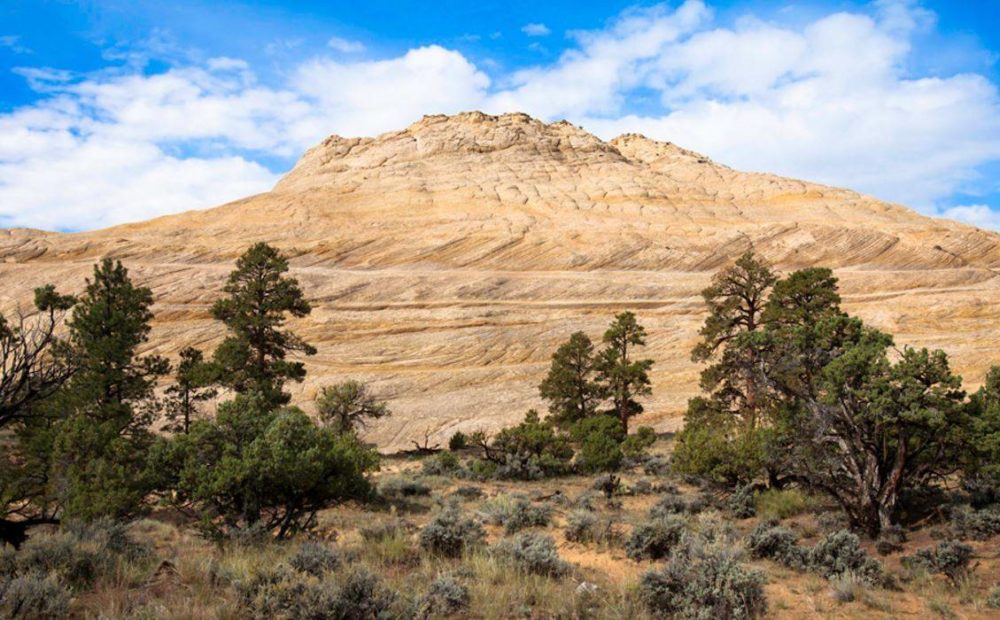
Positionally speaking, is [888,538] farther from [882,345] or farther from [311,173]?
[311,173]

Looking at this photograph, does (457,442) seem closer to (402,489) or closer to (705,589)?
(402,489)


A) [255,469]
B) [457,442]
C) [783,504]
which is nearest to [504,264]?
[457,442]

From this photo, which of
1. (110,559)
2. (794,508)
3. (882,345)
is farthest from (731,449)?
(110,559)

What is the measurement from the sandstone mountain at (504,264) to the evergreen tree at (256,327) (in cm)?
1512

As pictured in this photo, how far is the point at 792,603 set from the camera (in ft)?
30.1

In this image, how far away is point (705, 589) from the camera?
7371 millimetres

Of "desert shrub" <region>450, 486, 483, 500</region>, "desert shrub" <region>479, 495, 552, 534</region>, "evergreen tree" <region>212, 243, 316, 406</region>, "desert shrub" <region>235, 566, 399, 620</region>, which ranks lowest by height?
"desert shrub" <region>450, 486, 483, 500</region>

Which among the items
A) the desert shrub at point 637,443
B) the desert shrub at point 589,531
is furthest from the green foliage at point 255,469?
the desert shrub at point 637,443

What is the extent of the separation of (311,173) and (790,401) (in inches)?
4062

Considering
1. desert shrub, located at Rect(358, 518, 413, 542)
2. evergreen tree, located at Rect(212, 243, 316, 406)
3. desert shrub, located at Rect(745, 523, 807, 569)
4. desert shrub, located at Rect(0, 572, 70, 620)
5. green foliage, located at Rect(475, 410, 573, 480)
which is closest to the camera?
desert shrub, located at Rect(0, 572, 70, 620)

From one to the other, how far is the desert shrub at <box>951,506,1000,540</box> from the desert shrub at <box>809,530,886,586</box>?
3.73 meters

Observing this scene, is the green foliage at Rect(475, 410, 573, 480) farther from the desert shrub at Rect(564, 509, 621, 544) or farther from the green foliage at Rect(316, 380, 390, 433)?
the desert shrub at Rect(564, 509, 621, 544)

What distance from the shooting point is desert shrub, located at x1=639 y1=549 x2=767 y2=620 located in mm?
7258

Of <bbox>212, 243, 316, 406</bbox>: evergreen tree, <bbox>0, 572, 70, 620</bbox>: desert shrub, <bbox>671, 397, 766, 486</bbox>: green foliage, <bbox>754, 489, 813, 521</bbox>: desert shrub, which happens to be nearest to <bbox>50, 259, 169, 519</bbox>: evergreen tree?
<bbox>212, 243, 316, 406</bbox>: evergreen tree
